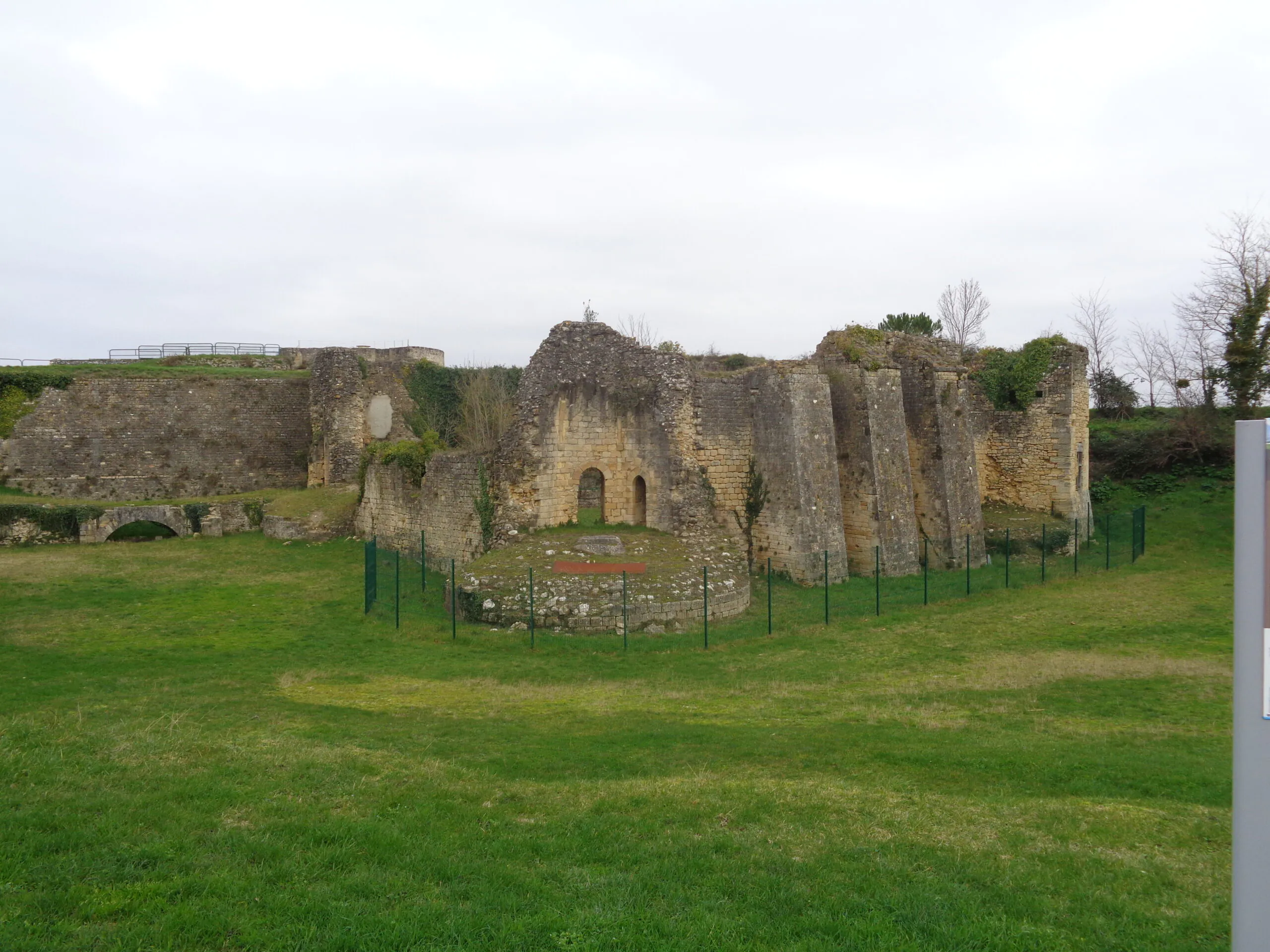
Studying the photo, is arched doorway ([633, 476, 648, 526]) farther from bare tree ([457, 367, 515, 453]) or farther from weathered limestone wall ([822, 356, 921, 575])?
bare tree ([457, 367, 515, 453])

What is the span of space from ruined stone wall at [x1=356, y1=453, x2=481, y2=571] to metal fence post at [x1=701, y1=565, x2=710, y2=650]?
19.8ft

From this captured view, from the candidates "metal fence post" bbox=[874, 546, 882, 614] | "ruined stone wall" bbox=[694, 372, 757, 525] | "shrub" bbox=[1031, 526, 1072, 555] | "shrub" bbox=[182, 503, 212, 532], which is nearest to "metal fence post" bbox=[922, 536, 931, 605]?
"metal fence post" bbox=[874, 546, 882, 614]

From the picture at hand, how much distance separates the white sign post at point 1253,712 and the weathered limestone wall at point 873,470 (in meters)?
17.9

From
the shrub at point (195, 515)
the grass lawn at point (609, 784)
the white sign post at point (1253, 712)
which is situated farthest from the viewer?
the shrub at point (195, 515)

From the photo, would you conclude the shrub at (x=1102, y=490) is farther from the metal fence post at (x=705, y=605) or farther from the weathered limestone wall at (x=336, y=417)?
the weathered limestone wall at (x=336, y=417)

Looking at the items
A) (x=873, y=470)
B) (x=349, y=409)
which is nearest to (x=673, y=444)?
(x=873, y=470)

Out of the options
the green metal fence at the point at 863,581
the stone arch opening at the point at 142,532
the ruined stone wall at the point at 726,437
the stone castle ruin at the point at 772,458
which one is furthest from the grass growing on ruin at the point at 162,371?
the ruined stone wall at the point at 726,437

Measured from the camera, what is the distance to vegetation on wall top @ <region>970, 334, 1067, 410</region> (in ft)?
83.0

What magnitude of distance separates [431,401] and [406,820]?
29309 millimetres

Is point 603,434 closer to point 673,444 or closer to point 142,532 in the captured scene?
point 673,444

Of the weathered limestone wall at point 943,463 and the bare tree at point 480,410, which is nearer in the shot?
the weathered limestone wall at point 943,463

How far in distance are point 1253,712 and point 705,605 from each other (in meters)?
12.0

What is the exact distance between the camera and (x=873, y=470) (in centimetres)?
2056

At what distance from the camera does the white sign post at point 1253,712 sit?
111 inches
